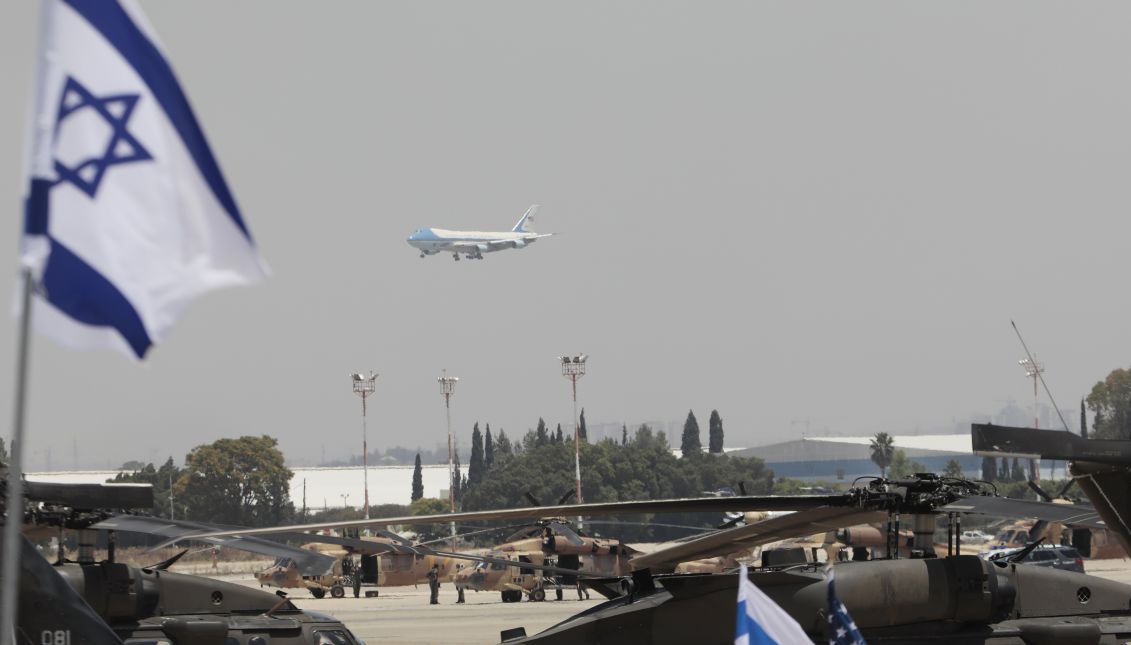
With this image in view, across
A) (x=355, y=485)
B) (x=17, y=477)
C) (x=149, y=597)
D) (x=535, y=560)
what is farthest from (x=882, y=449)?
(x=17, y=477)

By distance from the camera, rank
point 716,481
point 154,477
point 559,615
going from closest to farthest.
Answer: point 559,615, point 154,477, point 716,481

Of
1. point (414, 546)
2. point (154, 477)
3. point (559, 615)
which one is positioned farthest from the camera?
point (154, 477)

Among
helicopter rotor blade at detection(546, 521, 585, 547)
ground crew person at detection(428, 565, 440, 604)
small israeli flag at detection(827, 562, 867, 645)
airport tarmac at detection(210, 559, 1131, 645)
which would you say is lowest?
airport tarmac at detection(210, 559, 1131, 645)

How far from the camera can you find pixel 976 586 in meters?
12.3

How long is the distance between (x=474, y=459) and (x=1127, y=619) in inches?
5405

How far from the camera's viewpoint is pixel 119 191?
5.84 meters

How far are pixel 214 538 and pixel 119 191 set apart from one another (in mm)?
5612

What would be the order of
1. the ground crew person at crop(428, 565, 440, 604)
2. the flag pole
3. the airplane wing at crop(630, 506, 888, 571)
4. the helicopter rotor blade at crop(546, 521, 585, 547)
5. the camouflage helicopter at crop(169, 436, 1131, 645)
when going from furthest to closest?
the ground crew person at crop(428, 565, 440, 604) → the helicopter rotor blade at crop(546, 521, 585, 547) → the camouflage helicopter at crop(169, 436, 1131, 645) → the airplane wing at crop(630, 506, 888, 571) → the flag pole

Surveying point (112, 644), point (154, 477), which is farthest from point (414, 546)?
point (154, 477)

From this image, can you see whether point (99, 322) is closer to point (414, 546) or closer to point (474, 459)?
point (414, 546)

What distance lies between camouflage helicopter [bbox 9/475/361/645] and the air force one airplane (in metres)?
119

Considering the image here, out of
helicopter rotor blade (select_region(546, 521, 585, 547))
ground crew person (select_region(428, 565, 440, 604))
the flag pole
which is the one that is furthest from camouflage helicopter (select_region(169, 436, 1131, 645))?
ground crew person (select_region(428, 565, 440, 604))

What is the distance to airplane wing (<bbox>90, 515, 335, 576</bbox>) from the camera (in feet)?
38.1

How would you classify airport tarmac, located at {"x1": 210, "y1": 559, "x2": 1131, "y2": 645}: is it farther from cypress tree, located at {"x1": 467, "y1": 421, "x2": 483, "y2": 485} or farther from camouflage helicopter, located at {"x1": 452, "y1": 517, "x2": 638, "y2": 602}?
cypress tree, located at {"x1": 467, "y1": 421, "x2": 483, "y2": 485}
